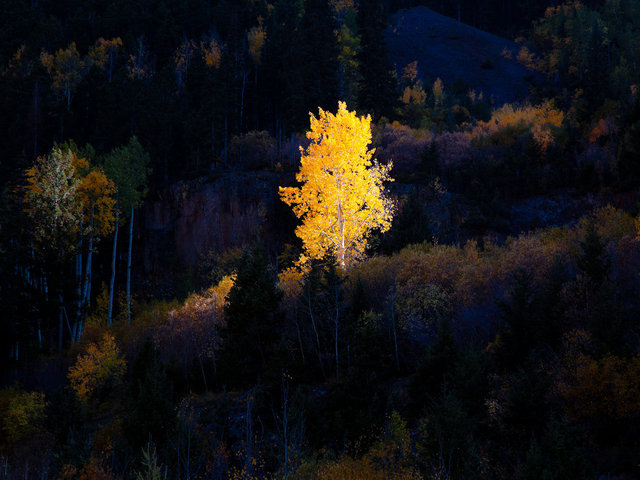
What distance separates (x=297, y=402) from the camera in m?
15.4

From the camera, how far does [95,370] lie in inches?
1008

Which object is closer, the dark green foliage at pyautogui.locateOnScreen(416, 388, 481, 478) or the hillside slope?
the dark green foliage at pyautogui.locateOnScreen(416, 388, 481, 478)

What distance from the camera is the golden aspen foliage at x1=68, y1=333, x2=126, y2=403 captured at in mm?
25297

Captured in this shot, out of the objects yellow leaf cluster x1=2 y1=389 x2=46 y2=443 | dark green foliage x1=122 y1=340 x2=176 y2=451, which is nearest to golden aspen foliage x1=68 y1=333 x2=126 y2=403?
yellow leaf cluster x1=2 y1=389 x2=46 y2=443

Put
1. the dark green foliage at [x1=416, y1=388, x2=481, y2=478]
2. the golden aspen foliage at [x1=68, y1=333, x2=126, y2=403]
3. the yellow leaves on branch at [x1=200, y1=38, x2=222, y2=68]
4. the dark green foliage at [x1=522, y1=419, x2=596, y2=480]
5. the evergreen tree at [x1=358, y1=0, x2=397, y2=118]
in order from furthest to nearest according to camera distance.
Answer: the yellow leaves on branch at [x1=200, y1=38, x2=222, y2=68], the evergreen tree at [x1=358, y1=0, x2=397, y2=118], the golden aspen foliage at [x1=68, y1=333, x2=126, y2=403], the dark green foliage at [x1=416, y1=388, x2=481, y2=478], the dark green foliage at [x1=522, y1=419, x2=596, y2=480]

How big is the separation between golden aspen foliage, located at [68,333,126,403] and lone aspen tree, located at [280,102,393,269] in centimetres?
1176

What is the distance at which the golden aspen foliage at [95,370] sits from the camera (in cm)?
2530

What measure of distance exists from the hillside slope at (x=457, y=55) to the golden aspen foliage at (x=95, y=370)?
5307 centimetres

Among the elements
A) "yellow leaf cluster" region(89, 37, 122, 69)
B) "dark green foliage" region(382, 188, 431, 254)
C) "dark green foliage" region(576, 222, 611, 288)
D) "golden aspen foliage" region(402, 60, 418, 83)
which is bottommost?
"dark green foliage" region(576, 222, 611, 288)

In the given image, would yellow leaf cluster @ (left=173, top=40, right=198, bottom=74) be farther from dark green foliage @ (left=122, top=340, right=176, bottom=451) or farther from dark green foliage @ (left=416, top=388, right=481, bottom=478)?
dark green foliage @ (left=416, top=388, right=481, bottom=478)

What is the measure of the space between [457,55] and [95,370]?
70.9 m

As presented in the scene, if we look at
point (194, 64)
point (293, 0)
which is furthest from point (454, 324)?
point (293, 0)

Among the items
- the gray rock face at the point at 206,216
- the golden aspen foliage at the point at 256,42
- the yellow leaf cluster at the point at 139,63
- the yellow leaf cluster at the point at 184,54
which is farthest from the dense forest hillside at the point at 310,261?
the golden aspen foliage at the point at 256,42

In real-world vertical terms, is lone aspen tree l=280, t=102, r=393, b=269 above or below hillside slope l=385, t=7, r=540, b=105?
below
